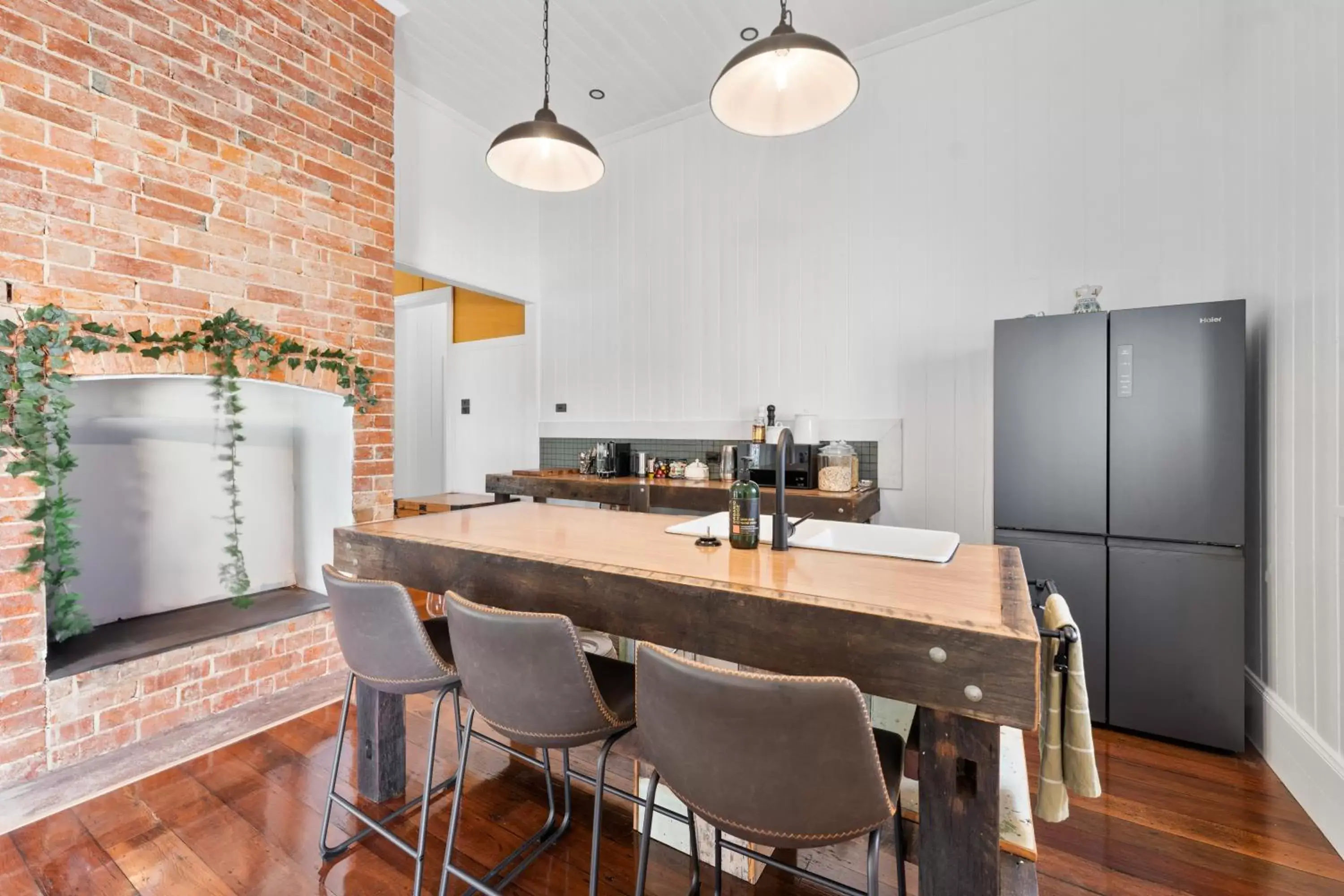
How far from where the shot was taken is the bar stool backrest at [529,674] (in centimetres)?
122

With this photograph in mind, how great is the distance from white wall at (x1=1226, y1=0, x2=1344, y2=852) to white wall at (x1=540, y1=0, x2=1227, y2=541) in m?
0.26

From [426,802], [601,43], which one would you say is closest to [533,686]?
[426,802]

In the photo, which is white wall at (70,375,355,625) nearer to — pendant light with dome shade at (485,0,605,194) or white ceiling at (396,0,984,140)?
pendant light with dome shade at (485,0,605,194)

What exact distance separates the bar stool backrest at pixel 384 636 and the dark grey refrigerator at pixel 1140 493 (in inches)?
97.0

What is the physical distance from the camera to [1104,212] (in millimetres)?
2982

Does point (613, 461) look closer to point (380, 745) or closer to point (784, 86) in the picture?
point (380, 745)

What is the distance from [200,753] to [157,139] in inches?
95.3

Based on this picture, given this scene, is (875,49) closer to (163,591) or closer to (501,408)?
(501,408)

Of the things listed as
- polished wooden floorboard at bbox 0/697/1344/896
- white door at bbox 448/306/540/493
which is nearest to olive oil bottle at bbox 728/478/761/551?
polished wooden floorboard at bbox 0/697/1344/896

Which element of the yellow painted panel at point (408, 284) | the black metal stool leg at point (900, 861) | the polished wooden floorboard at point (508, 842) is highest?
the yellow painted panel at point (408, 284)

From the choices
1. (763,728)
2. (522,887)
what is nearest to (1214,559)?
(763,728)

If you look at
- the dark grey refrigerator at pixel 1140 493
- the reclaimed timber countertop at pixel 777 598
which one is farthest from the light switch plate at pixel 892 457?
the reclaimed timber countertop at pixel 777 598

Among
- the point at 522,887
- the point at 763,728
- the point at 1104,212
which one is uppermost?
the point at 1104,212

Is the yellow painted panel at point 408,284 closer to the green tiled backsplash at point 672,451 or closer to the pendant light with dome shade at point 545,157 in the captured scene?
the green tiled backsplash at point 672,451
